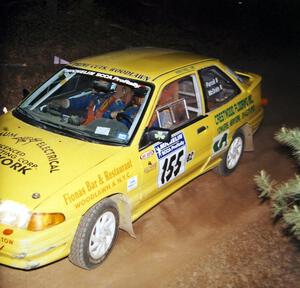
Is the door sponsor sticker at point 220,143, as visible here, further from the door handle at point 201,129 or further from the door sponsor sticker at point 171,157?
the door sponsor sticker at point 171,157

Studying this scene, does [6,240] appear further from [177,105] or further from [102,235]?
[177,105]

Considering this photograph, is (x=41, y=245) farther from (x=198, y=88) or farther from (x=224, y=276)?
(x=198, y=88)

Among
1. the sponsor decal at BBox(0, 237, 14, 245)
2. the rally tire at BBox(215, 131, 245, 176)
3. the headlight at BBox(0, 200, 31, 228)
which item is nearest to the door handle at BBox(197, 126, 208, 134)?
the rally tire at BBox(215, 131, 245, 176)

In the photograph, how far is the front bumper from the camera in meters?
4.04

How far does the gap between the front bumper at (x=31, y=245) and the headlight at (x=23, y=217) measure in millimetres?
43

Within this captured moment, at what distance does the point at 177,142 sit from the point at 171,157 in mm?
192

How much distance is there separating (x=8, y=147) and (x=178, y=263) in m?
2.14

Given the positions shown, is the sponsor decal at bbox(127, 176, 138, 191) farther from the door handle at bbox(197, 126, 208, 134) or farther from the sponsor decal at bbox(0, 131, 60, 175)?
the door handle at bbox(197, 126, 208, 134)

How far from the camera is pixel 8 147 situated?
15.7 feet

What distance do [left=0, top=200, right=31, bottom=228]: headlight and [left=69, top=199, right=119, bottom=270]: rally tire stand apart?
53cm

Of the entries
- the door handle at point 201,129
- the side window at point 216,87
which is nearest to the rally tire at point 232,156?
the side window at point 216,87

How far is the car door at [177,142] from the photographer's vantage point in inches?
201

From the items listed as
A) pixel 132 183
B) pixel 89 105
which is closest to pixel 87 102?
pixel 89 105

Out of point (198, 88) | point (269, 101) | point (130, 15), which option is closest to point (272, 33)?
point (130, 15)
